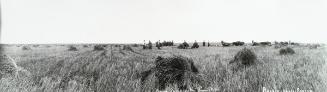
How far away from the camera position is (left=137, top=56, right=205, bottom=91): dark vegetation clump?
14.7ft

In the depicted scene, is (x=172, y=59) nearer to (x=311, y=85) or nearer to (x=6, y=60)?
(x=311, y=85)

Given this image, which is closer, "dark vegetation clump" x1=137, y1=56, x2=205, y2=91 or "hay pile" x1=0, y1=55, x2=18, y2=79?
"dark vegetation clump" x1=137, y1=56, x2=205, y2=91

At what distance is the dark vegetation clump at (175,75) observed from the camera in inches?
176

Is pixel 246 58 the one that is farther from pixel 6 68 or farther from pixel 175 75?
pixel 6 68

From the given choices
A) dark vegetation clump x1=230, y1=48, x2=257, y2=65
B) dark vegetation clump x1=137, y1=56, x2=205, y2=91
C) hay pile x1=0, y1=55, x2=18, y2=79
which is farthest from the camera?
dark vegetation clump x1=230, y1=48, x2=257, y2=65

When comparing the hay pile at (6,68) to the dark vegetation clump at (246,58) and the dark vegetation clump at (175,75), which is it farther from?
the dark vegetation clump at (246,58)

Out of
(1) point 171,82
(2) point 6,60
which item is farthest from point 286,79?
(2) point 6,60

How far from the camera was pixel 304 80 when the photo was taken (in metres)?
4.65

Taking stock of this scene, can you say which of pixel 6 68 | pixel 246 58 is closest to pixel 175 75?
pixel 6 68

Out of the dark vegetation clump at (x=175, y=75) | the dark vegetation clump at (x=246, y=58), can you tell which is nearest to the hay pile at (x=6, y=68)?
the dark vegetation clump at (x=175, y=75)

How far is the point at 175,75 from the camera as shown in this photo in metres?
4.61

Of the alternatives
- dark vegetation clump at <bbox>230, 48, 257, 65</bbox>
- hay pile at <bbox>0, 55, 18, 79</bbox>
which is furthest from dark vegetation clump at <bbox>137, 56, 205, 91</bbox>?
dark vegetation clump at <bbox>230, 48, 257, 65</bbox>

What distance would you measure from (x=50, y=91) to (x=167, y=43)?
38207 millimetres

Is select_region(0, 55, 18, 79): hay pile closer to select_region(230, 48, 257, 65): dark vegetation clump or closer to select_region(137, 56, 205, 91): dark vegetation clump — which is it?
select_region(137, 56, 205, 91): dark vegetation clump
